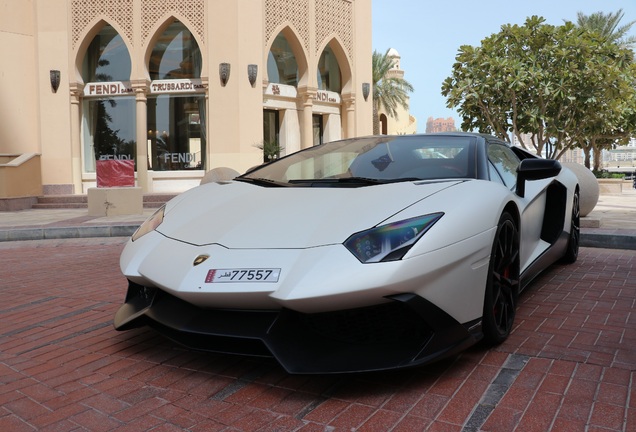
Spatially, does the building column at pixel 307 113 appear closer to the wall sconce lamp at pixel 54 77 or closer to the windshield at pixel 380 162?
the wall sconce lamp at pixel 54 77

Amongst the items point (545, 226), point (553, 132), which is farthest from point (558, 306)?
point (553, 132)

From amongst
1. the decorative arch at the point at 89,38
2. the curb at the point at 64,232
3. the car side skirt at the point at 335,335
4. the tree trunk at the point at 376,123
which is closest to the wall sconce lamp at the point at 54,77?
the decorative arch at the point at 89,38

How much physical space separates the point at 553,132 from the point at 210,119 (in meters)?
10.9

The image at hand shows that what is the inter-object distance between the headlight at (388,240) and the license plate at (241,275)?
1.10ft

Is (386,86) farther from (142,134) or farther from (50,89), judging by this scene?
(50,89)

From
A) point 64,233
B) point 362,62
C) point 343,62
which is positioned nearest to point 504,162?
point 64,233

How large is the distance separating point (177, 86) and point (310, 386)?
18.2 metres

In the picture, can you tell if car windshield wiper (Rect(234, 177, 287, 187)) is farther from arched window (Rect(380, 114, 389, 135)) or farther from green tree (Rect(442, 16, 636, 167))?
arched window (Rect(380, 114, 389, 135))

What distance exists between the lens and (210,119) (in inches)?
749

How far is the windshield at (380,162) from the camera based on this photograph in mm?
3195

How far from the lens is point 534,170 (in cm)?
333

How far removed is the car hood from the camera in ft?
8.16

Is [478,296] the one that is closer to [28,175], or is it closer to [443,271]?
[443,271]

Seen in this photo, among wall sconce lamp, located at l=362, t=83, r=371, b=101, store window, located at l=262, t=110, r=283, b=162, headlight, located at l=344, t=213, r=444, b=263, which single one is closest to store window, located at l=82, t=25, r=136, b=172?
store window, located at l=262, t=110, r=283, b=162
